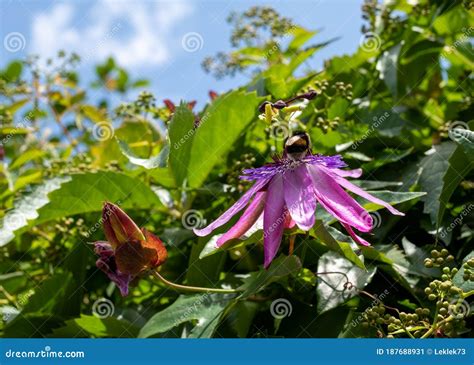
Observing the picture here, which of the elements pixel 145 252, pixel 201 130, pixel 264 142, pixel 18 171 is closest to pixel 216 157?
pixel 201 130

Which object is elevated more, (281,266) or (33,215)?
(33,215)

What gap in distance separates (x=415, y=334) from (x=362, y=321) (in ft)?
0.36

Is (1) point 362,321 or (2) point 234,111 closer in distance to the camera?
(1) point 362,321

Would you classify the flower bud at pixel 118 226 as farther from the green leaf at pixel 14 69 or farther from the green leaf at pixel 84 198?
the green leaf at pixel 14 69

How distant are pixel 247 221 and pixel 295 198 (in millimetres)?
89

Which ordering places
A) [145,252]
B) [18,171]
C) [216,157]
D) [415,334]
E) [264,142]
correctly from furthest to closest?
[18,171], [264,142], [216,157], [145,252], [415,334]

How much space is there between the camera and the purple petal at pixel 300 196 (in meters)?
0.92

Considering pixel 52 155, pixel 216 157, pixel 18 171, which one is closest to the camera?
pixel 216 157

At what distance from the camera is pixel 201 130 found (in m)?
1.40

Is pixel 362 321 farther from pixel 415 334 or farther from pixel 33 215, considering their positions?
pixel 33 215

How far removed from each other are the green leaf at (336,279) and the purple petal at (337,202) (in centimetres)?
20

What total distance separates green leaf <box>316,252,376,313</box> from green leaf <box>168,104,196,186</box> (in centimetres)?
38

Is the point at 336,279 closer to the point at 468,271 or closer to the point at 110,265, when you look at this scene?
the point at 468,271

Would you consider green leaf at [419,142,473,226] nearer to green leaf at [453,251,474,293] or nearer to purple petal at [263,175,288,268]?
green leaf at [453,251,474,293]
